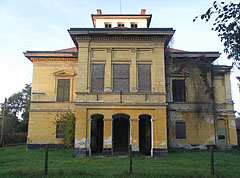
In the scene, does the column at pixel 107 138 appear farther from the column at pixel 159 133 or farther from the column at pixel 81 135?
the column at pixel 159 133

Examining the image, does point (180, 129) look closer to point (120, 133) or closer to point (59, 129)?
point (120, 133)

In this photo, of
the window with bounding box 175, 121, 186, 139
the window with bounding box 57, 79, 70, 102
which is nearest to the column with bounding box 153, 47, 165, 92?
the window with bounding box 175, 121, 186, 139

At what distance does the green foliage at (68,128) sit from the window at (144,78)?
6137 mm

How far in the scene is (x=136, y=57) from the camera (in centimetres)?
1625

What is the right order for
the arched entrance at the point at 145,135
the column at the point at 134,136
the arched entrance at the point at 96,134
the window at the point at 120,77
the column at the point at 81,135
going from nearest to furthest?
the column at the point at 81,135
the column at the point at 134,136
the window at the point at 120,77
the arched entrance at the point at 145,135
the arched entrance at the point at 96,134

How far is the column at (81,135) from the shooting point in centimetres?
1471

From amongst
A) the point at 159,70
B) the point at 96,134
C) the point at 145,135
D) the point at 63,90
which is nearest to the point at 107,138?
the point at 96,134

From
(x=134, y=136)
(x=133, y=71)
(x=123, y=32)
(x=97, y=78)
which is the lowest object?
(x=134, y=136)

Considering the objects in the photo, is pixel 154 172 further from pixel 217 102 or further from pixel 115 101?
pixel 217 102

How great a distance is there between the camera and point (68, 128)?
17562 millimetres

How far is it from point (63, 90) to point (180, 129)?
11.1m

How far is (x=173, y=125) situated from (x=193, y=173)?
993 cm

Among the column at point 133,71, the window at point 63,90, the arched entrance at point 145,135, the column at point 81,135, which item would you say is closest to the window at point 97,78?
the column at point 81,135

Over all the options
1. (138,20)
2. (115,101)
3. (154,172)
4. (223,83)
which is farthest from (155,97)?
(138,20)
